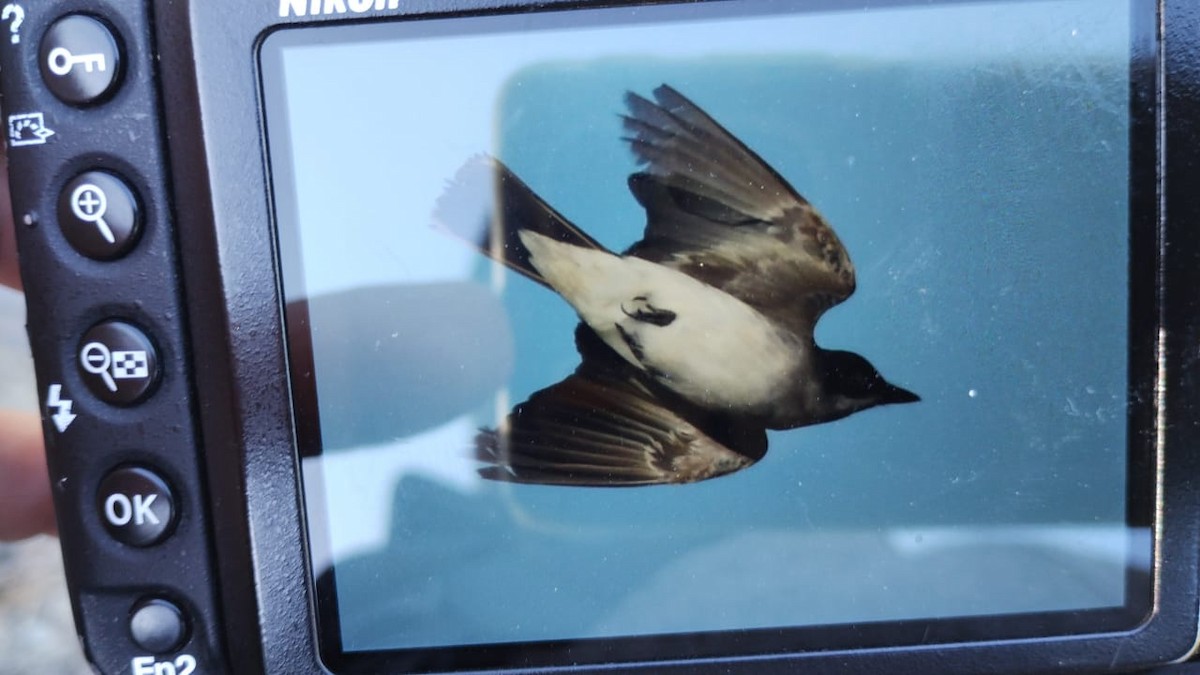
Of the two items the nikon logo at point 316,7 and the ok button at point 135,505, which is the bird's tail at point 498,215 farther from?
the ok button at point 135,505

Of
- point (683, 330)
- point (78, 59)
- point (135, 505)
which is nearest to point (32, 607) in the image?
point (135, 505)

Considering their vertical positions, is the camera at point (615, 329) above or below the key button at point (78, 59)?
below

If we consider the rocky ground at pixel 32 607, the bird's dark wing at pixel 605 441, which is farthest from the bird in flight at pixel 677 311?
the rocky ground at pixel 32 607

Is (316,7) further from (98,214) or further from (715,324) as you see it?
(715,324)

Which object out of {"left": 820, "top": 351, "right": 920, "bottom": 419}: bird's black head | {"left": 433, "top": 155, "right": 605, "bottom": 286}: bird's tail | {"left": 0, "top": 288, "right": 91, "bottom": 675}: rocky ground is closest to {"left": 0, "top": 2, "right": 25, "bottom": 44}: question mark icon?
{"left": 433, "top": 155, "right": 605, "bottom": 286}: bird's tail

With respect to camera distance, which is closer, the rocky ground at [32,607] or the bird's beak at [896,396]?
the bird's beak at [896,396]

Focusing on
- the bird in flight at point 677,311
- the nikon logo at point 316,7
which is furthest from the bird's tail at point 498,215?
the nikon logo at point 316,7

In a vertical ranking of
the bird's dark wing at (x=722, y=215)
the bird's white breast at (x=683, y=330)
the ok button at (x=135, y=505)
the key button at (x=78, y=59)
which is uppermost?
the key button at (x=78, y=59)

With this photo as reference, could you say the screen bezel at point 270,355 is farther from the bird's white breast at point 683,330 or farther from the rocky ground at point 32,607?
the rocky ground at point 32,607
